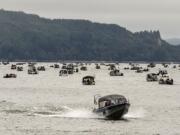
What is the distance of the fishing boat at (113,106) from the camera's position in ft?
273

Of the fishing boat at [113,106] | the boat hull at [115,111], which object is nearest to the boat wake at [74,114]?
the fishing boat at [113,106]

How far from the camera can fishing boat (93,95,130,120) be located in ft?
273

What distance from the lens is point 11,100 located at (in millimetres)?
116438

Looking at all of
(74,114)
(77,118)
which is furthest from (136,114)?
(77,118)

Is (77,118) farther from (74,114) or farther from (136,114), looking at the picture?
(136,114)

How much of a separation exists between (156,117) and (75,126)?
1594 cm

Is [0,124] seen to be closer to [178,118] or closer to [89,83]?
[178,118]

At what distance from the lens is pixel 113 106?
83.4m

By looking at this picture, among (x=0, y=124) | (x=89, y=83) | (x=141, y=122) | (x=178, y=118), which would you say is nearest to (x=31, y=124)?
(x=0, y=124)

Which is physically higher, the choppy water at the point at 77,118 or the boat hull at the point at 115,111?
the boat hull at the point at 115,111

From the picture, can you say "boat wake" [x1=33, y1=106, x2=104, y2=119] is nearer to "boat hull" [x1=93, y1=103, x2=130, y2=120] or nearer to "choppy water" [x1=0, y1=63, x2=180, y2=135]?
"choppy water" [x1=0, y1=63, x2=180, y2=135]

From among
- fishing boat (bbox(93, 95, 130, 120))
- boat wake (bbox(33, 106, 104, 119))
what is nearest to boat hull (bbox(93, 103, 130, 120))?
fishing boat (bbox(93, 95, 130, 120))

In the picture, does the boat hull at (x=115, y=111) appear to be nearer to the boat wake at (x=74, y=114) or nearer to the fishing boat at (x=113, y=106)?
the fishing boat at (x=113, y=106)

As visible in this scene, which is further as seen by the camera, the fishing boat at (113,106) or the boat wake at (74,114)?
the boat wake at (74,114)
